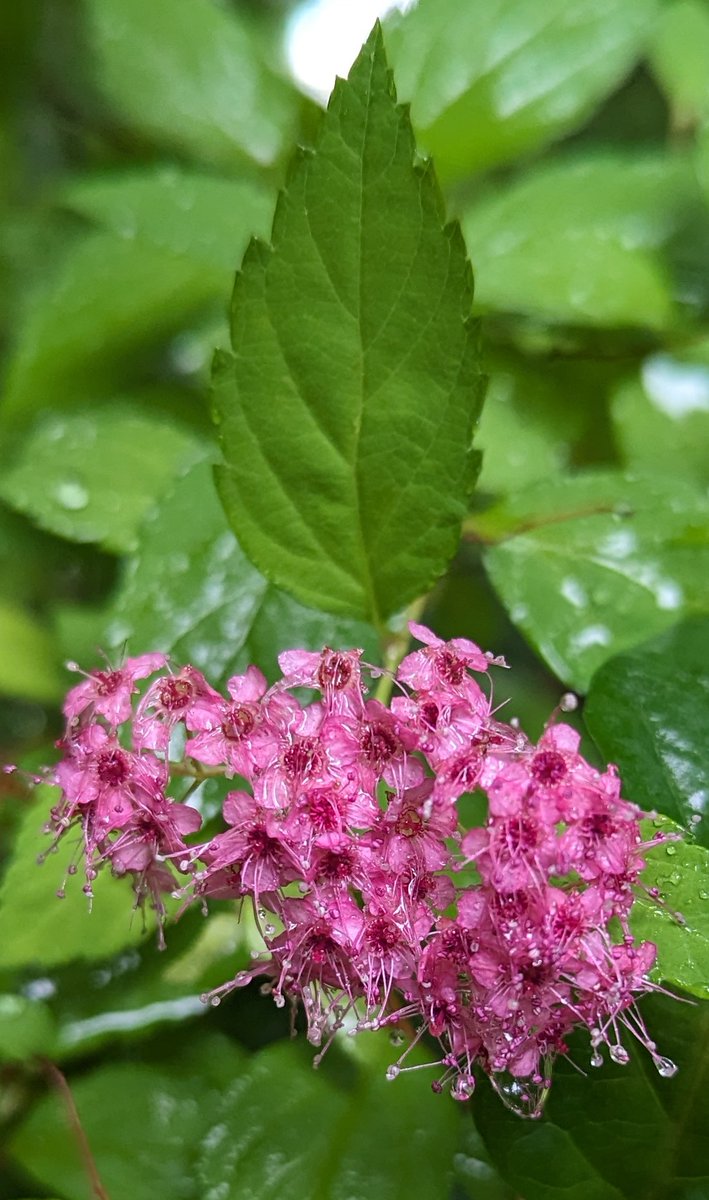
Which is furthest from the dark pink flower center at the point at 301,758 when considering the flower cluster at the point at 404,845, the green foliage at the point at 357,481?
the green foliage at the point at 357,481

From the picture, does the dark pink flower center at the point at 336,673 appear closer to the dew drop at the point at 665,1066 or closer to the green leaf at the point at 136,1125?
the dew drop at the point at 665,1066

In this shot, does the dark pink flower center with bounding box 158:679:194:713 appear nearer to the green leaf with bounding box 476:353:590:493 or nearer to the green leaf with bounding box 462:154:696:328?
the green leaf with bounding box 476:353:590:493

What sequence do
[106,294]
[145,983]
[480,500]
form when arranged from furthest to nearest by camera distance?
[106,294]
[480,500]
[145,983]

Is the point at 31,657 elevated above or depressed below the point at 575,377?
below

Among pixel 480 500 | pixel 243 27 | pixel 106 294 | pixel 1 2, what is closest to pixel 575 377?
pixel 480 500

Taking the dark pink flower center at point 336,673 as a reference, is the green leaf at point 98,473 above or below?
below

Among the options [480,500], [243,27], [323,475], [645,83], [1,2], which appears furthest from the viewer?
[1,2]

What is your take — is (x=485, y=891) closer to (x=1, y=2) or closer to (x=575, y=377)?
(x=575, y=377)
